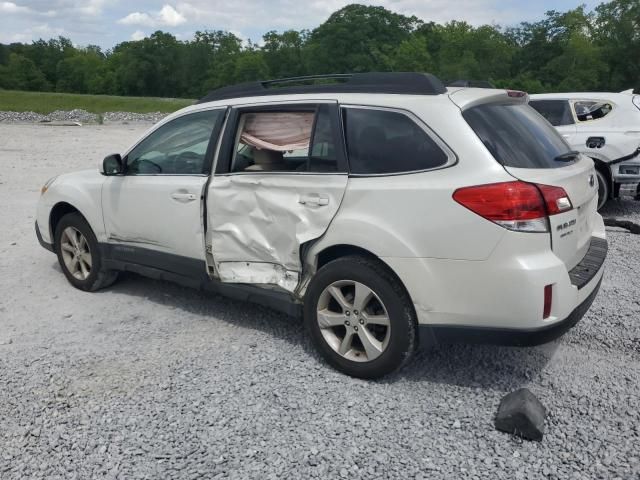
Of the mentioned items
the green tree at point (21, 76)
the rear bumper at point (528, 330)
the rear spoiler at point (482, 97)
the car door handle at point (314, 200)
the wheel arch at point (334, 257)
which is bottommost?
the rear bumper at point (528, 330)

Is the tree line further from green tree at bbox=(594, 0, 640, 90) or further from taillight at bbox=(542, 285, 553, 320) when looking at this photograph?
taillight at bbox=(542, 285, 553, 320)

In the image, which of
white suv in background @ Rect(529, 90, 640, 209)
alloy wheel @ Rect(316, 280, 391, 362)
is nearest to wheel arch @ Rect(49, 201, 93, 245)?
alloy wheel @ Rect(316, 280, 391, 362)

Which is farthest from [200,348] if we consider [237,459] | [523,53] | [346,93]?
[523,53]

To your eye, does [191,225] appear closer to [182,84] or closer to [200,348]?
[200,348]

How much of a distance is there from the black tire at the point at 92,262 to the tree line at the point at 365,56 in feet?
177

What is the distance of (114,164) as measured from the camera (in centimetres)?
505

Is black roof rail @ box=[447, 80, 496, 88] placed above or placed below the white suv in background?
above

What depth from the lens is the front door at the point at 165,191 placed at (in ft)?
14.8

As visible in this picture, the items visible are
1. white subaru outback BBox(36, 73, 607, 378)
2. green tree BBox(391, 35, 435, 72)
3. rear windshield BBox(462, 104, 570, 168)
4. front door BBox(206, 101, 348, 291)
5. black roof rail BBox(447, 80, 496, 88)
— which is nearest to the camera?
white subaru outback BBox(36, 73, 607, 378)

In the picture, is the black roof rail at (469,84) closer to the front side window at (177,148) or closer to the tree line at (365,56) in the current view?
the front side window at (177,148)

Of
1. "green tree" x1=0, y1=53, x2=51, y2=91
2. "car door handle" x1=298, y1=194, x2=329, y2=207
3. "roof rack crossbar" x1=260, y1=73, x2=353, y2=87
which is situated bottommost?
"car door handle" x1=298, y1=194, x2=329, y2=207

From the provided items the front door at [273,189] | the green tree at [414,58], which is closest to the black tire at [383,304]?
the front door at [273,189]

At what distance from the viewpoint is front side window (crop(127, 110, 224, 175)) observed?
4.59 meters

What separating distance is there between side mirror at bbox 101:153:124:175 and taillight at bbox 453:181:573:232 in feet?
10.0
